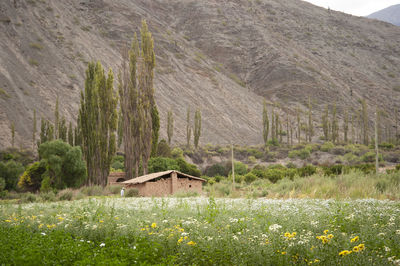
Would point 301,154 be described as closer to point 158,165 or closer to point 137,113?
point 158,165

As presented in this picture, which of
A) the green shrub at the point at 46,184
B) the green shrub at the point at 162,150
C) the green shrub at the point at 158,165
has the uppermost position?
the green shrub at the point at 162,150

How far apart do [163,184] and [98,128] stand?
7341mm

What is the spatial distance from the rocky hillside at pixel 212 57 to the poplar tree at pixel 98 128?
80.0ft

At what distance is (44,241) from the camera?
539cm

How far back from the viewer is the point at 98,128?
26.0 meters

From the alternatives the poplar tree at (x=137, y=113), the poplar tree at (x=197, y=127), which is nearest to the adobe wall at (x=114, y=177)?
the poplar tree at (x=137, y=113)

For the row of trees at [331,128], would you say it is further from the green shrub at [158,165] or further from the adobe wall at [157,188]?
the adobe wall at [157,188]

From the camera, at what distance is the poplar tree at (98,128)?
25.7 meters

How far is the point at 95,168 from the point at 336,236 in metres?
23.1

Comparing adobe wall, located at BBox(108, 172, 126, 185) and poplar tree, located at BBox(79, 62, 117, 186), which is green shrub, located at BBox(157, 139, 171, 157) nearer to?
adobe wall, located at BBox(108, 172, 126, 185)

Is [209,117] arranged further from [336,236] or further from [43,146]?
[336,236]

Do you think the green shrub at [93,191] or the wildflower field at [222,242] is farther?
the green shrub at [93,191]

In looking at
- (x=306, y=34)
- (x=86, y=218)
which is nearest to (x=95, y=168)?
(x=86, y=218)

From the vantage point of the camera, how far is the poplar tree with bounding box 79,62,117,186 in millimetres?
25734
